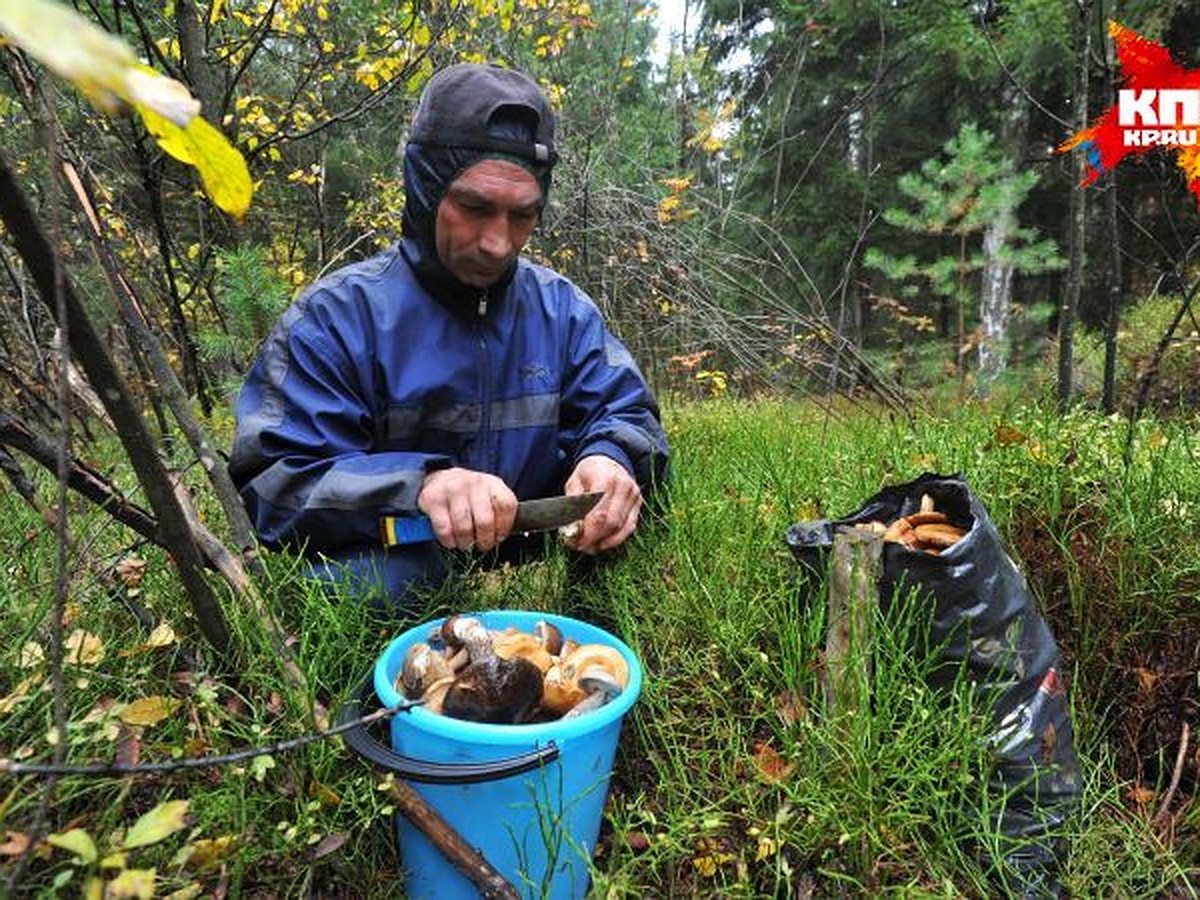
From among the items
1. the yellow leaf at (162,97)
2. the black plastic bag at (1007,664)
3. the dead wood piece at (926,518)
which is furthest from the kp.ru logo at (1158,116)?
the yellow leaf at (162,97)

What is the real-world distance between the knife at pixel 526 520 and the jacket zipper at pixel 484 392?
0.50 m

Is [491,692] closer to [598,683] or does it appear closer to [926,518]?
[598,683]

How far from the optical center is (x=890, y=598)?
1.53 metres

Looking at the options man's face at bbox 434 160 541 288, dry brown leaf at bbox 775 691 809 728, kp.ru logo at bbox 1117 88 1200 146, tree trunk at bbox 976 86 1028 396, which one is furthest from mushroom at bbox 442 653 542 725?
tree trunk at bbox 976 86 1028 396

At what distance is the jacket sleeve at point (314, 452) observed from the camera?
1697 millimetres

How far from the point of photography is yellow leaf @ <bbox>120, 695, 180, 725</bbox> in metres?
1.24

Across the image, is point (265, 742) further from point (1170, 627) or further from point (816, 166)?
point (816, 166)

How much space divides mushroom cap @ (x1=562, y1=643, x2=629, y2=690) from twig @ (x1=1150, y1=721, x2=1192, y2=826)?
1116mm

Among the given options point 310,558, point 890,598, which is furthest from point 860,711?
point 310,558

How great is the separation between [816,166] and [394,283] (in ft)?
32.2

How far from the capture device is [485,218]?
200 cm

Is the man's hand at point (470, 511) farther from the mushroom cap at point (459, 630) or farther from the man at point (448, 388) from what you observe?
the mushroom cap at point (459, 630)

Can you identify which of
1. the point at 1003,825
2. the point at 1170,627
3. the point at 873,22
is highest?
the point at 873,22

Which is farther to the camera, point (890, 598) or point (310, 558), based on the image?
point (310, 558)
